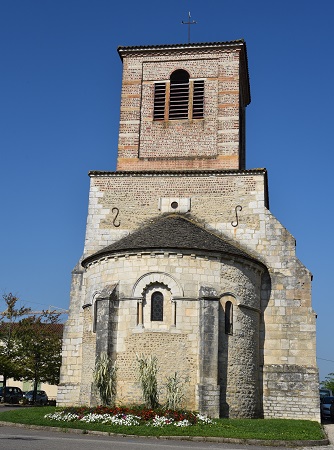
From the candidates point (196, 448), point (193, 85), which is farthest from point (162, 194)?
point (196, 448)

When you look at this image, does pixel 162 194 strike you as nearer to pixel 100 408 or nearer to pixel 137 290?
pixel 137 290

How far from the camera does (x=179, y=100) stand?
27.5m

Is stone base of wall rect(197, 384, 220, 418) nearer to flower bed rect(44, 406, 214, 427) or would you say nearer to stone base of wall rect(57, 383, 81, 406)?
flower bed rect(44, 406, 214, 427)

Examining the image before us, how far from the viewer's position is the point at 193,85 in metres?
27.5

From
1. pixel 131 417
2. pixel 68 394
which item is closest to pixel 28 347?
pixel 68 394

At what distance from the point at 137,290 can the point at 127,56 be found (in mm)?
13727

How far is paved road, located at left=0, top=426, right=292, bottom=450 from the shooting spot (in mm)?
11930

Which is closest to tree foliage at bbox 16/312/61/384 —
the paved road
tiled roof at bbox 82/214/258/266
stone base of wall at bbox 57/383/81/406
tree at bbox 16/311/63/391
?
Answer: tree at bbox 16/311/63/391

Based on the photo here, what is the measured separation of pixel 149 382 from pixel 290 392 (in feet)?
20.8

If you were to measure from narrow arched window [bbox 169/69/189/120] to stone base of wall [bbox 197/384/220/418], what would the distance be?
13451 millimetres

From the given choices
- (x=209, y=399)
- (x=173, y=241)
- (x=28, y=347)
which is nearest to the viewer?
(x=209, y=399)

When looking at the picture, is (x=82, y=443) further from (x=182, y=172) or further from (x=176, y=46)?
(x=176, y=46)

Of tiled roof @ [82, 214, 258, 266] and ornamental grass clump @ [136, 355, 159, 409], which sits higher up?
tiled roof @ [82, 214, 258, 266]

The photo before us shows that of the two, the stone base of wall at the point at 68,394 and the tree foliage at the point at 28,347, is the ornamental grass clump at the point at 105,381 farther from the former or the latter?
the tree foliage at the point at 28,347
